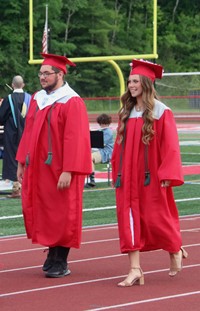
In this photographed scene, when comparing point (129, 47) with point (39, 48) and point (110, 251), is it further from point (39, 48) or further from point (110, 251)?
point (110, 251)

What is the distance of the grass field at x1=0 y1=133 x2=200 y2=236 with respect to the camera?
509 inches

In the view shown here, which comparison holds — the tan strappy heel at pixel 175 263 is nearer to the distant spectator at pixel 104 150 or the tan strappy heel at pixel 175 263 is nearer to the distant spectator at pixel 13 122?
the distant spectator at pixel 13 122

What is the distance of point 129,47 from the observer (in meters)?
60.3

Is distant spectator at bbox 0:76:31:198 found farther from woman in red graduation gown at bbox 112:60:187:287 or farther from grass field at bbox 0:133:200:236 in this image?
woman in red graduation gown at bbox 112:60:187:287

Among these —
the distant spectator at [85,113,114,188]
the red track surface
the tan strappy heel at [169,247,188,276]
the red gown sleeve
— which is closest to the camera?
the red track surface

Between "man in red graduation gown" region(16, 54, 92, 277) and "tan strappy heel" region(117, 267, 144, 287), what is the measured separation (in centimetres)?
60

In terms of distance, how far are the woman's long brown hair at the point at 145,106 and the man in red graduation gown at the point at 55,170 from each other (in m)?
0.39

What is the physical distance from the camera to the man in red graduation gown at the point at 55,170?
9.09 metres

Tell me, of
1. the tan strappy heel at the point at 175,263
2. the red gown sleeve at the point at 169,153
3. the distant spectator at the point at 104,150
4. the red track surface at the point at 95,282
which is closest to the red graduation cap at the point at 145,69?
the red gown sleeve at the point at 169,153

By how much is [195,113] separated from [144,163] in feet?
118


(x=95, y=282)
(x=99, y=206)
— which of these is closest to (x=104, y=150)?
(x=99, y=206)

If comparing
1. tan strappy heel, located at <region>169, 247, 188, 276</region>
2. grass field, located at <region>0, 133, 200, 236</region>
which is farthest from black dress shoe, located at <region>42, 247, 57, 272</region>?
grass field, located at <region>0, 133, 200, 236</region>

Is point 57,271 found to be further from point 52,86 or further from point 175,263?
point 52,86

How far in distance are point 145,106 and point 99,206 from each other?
5.97 m
